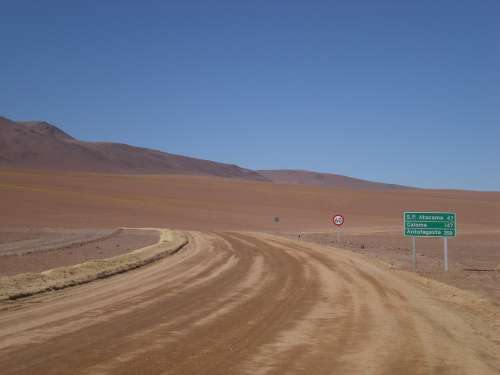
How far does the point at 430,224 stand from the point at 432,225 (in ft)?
0.24

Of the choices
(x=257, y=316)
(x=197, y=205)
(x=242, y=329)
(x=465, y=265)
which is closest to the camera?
(x=242, y=329)

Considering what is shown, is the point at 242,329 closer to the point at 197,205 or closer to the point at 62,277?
the point at 62,277

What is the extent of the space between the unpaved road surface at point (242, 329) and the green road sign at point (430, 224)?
4.37 meters

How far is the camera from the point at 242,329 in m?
9.82

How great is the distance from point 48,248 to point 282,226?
39247 mm

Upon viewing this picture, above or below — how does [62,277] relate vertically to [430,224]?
below

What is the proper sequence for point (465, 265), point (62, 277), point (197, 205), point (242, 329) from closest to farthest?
point (242, 329) → point (62, 277) → point (465, 265) → point (197, 205)

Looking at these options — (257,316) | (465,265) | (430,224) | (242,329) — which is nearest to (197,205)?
(465,265)

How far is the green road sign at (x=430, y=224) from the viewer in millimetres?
20703

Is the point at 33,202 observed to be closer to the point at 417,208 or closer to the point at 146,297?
the point at 417,208

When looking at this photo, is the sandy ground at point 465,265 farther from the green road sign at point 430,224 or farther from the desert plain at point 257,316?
the green road sign at point 430,224

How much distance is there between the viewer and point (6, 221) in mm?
58875

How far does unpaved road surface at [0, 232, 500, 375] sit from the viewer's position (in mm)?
7621

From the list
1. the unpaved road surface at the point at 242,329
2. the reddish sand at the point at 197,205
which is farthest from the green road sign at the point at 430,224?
the reddish sand at the point at 197,205
